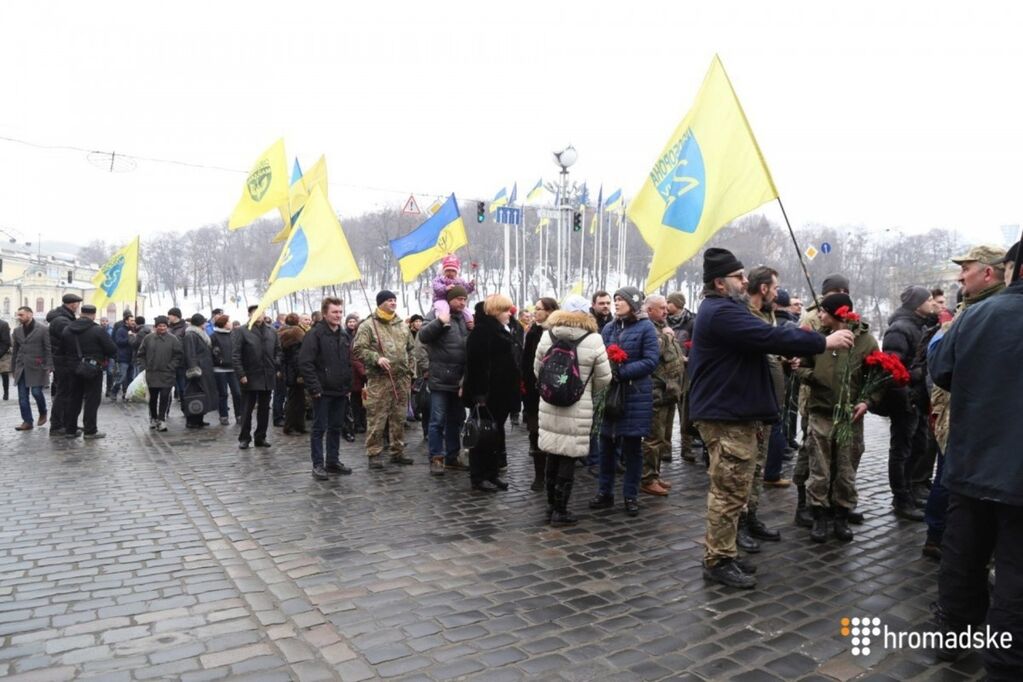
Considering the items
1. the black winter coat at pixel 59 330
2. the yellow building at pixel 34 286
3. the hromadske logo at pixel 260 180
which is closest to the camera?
the black winter coat at pixel 59 330

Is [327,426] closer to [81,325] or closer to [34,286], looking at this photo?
[81,325]

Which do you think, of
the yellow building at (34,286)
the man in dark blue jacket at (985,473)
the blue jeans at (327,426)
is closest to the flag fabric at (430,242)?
the blue jeans at (327,426)

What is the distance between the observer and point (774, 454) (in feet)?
23.6

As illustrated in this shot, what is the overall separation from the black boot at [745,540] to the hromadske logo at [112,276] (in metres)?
14.5

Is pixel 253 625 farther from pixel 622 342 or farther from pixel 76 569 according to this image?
pixel 622 342

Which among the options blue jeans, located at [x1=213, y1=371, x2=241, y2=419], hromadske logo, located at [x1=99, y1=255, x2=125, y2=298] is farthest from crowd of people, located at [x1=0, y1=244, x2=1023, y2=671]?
hromadske logo, located at [x1=99, y1=255, x2=125, y2=298]

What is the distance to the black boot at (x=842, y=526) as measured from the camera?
5414mm

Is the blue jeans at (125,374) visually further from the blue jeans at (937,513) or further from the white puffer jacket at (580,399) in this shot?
Result: the blue jeans at (937,513)

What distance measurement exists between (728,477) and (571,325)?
2071 millimetres

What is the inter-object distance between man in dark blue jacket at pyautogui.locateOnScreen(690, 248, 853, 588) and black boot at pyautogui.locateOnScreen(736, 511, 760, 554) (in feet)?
1.80

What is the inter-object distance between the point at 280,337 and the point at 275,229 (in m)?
88.1

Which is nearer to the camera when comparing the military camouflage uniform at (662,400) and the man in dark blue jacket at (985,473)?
the man in dark blue jacket at (985,473)

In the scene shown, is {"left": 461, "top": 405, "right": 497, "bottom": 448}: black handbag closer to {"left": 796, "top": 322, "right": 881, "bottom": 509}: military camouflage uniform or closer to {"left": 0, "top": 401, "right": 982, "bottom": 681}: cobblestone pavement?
{"left": 0, "top": 401, "right": 982, "bottom": 681}: cobblestone pavement

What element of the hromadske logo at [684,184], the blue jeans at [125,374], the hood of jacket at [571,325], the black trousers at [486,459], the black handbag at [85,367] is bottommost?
the blue jeans at [125,374]
